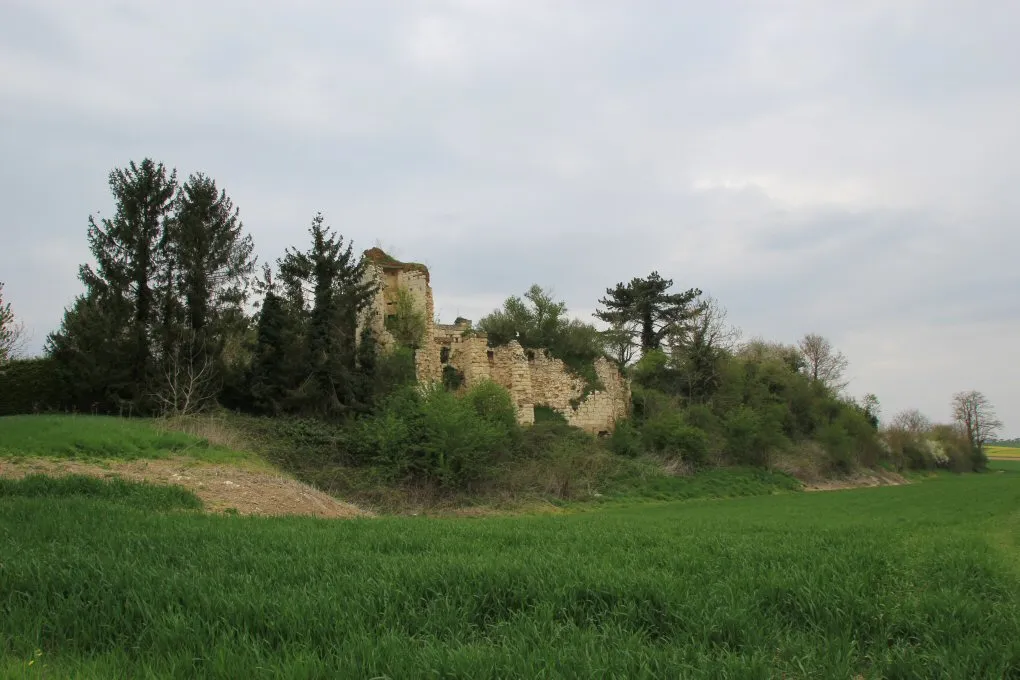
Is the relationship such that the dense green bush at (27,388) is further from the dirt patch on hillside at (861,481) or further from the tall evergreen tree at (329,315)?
the dirt patch on hillside at (861,481)

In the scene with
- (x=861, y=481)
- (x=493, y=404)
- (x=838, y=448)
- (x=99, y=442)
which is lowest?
(x=861, y=481)

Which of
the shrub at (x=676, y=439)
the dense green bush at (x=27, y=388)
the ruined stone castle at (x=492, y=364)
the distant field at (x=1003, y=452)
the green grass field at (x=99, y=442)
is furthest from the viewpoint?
the distant field at (x=1003, y=452)

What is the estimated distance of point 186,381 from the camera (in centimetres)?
2669

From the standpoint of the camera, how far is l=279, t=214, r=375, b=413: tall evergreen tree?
27.0 m

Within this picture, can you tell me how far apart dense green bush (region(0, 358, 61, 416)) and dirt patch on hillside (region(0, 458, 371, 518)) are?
12.2 metres

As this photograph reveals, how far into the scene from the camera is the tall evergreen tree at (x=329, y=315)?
88.7 feet

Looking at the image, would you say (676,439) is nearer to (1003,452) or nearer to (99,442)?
(99,442)

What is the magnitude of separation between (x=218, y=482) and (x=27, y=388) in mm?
16189

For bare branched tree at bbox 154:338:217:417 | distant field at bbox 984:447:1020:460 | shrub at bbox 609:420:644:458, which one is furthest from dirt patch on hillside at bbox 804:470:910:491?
distant field at bbox 984:447:1020:460

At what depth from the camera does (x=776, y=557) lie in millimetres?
7711

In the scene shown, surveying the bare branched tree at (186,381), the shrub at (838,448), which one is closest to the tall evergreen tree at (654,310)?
the shrub at (838,448)

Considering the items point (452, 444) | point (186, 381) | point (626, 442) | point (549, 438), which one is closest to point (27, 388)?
point (186, 381)

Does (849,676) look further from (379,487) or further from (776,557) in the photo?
(379,487)

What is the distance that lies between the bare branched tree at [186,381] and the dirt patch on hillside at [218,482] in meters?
8.53
